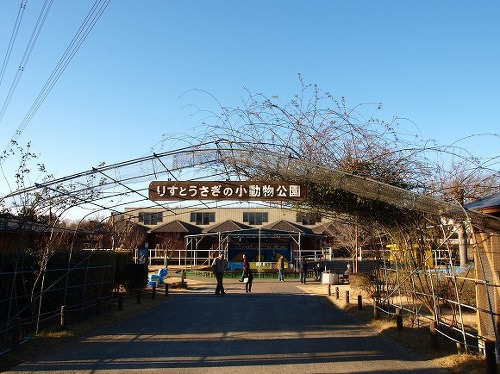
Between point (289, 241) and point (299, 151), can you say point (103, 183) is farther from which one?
point (289, 241)

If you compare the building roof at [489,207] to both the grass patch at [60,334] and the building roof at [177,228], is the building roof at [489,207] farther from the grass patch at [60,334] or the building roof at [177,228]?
the building roof at [177,228]

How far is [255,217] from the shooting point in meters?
59.5

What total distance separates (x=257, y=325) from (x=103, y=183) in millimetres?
5270

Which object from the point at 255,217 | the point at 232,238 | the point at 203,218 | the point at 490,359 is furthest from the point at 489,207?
the point at 203,218

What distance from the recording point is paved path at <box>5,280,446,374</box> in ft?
27.5

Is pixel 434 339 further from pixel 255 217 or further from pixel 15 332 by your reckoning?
pixel 255 217

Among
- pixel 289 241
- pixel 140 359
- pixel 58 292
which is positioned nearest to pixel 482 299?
pixel 140 359

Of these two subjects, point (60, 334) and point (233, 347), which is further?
point (60, 334)

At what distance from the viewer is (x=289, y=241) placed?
48.8 m

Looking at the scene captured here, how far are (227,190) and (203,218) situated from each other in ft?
163

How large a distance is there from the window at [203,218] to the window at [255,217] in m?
4.03

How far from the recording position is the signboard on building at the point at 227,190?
37.4ft

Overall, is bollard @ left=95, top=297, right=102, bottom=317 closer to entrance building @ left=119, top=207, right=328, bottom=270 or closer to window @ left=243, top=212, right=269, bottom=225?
entrance building @ left=119, top=207, right=328, bottom=270

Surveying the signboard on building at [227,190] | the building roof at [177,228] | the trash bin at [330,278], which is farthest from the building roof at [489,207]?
the building roof at [177,228]
